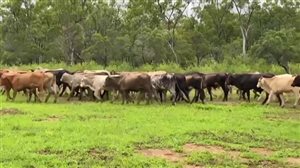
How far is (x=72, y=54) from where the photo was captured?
55906mm

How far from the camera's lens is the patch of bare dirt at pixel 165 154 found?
35.1ft

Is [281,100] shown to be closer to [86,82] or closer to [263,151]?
[86,82]

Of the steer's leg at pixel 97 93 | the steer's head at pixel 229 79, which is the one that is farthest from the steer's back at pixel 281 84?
the steer's leg at pixel 97 93

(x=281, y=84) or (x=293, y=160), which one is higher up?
(x=281, y=84)

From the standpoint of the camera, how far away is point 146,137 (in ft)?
42.1

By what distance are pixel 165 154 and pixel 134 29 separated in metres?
47.8

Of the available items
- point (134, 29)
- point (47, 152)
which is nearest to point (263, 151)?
point (47, 152)

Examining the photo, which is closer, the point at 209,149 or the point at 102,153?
the point at 102,153

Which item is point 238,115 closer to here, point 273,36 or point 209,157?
point 209,157

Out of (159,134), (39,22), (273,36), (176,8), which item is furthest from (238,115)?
(39,22)

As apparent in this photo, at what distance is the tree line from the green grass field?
35.4 meters

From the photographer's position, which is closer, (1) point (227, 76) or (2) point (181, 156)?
(2) point (181, 156)

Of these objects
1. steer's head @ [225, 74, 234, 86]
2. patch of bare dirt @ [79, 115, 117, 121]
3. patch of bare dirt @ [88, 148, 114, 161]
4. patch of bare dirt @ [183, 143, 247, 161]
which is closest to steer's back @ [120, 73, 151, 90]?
steer's head @ [225, 74, 234, 86]

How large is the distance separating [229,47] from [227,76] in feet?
109
